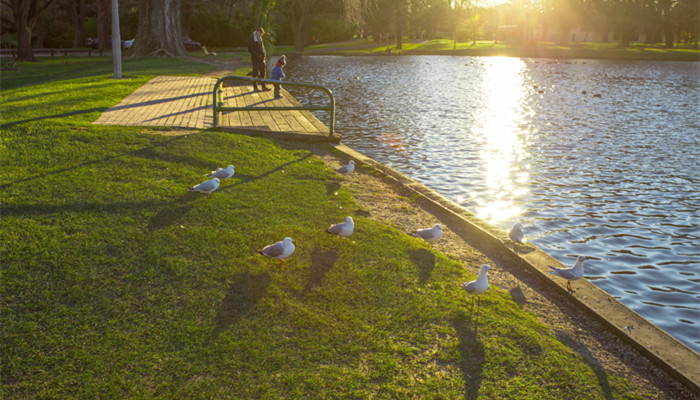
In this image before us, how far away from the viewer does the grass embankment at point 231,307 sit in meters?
4.30

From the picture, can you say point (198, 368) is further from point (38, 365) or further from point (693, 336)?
point (693, 336)

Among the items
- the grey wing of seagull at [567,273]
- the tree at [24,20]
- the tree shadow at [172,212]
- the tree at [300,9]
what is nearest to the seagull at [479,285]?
the grey wing of seagull at [567,273]

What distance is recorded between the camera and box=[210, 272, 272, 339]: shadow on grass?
4961mm

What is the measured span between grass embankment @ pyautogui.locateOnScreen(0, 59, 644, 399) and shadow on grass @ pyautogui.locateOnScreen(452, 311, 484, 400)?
0.05ft

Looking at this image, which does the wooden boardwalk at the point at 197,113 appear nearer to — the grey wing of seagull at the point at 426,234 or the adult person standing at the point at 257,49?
the adult person standing at the point at 257,49

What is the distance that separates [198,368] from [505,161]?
11.4 meters

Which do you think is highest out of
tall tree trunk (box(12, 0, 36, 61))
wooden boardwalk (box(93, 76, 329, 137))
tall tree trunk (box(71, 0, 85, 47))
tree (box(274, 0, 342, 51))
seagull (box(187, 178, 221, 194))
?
tree (box(274, 0, 342, 51))

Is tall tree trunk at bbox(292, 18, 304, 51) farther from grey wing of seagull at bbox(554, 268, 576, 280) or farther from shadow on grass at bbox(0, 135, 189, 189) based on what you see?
grey wing of seagull at bbox(554, 268, 576, 280)

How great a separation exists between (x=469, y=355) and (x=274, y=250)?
7.58ft

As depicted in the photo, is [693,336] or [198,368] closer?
[198,368]

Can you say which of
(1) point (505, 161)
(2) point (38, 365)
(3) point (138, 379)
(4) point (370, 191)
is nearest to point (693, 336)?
(4) point (370, 191)

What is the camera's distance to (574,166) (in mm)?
13836

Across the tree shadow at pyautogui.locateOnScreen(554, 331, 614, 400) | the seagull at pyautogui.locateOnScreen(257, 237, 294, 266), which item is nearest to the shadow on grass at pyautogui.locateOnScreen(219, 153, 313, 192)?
the seagull at pyautogui.locateOnScreen(257, 237, 294, 266)

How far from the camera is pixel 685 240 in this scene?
9133mm
